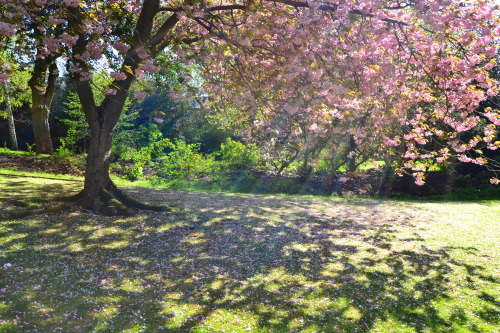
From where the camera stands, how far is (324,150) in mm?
22141

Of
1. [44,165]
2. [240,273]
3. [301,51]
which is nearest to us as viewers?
[240,273]

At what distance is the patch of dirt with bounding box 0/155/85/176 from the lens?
19802mm

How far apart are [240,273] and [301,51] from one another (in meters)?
4.39

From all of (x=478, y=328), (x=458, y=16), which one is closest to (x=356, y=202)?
(x=458, y=16)

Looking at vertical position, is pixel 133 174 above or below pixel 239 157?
below

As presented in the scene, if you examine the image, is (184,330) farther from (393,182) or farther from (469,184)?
(469,184)

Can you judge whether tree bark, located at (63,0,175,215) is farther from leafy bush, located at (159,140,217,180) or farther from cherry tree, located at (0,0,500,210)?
leafy bush, located at (159,140,217,180)

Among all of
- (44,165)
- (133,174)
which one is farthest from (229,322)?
(44,165)

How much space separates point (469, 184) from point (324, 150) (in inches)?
293

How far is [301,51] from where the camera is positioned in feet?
26.9

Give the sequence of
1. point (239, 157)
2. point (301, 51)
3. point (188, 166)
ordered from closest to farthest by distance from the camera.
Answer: point (301, 51), point (239, 157), point (188, 166)

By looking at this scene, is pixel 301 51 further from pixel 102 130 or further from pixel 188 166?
pixel 188 166

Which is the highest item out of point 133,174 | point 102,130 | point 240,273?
point 102,130

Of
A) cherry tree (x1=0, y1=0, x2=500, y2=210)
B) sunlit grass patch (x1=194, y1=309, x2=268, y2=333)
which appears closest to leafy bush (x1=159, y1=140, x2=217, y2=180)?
cherry tree (x1=0, y1=0, x2=500, y2=210)
